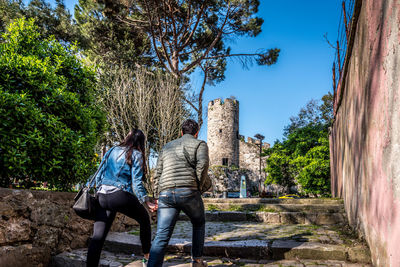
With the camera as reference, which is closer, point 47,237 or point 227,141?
point 47,237

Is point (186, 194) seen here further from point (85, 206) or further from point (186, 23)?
point (186, 23)

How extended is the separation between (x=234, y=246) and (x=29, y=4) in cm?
1697

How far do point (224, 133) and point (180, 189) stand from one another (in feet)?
94.4

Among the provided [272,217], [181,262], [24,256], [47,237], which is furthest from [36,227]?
[272,217]

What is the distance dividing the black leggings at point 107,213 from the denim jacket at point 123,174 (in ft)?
0.27

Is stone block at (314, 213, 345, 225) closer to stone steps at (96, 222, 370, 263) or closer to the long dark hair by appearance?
stone steps at (96, 222, 370, 263)

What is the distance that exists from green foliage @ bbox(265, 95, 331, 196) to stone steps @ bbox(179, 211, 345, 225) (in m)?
10.1

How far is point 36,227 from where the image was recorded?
2959mm

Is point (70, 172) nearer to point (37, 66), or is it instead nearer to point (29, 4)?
point (37, 66)

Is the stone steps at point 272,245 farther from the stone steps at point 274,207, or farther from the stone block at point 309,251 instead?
the stone steps at point 274,207

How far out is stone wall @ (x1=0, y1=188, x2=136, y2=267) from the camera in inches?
106

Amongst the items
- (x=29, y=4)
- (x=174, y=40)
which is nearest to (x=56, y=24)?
(x=29, y=4)

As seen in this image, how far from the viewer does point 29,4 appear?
15016mm

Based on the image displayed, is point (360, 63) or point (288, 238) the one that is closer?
point (360, 63)
